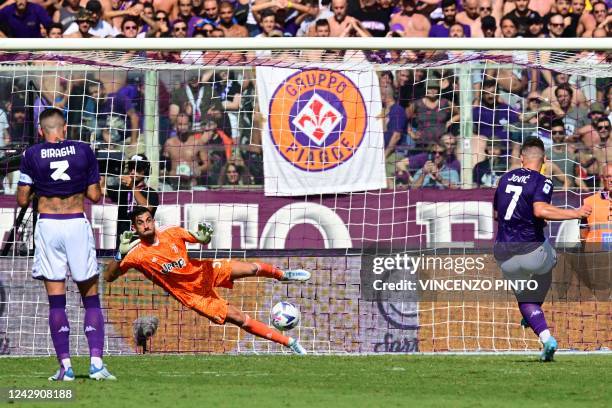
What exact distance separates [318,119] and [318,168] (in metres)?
0.62

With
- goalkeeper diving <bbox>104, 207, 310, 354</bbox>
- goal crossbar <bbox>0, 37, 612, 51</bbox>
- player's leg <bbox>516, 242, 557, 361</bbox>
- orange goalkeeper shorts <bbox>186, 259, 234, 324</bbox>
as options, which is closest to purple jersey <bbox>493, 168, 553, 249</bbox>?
player's leg <bbox>516, 242, 557, 361</bbox>

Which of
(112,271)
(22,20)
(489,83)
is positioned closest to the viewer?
(112,271)

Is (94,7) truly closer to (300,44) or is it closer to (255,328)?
(300,44)

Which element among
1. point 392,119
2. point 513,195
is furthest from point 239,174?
point 513,195

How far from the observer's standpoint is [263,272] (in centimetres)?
1345

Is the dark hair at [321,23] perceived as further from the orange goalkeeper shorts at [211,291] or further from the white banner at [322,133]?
the orange goalkeeper shorts at [211,291]

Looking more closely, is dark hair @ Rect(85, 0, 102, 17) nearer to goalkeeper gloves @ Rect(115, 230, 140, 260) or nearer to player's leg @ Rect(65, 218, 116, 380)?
goalkeeper gloves @ Rect(115, 230, 140, 260)

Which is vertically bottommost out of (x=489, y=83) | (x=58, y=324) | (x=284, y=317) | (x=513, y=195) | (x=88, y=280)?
(x=284, y=317)

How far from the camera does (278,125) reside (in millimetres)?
15695

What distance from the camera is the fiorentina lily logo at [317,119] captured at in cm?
1548

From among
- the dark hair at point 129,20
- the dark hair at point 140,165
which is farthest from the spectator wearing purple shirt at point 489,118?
the dark hair at point 129,20

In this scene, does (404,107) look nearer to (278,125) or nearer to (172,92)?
(278,125)

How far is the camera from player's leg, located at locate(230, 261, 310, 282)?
529 inches

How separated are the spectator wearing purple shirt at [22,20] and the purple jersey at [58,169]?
9.13 m
